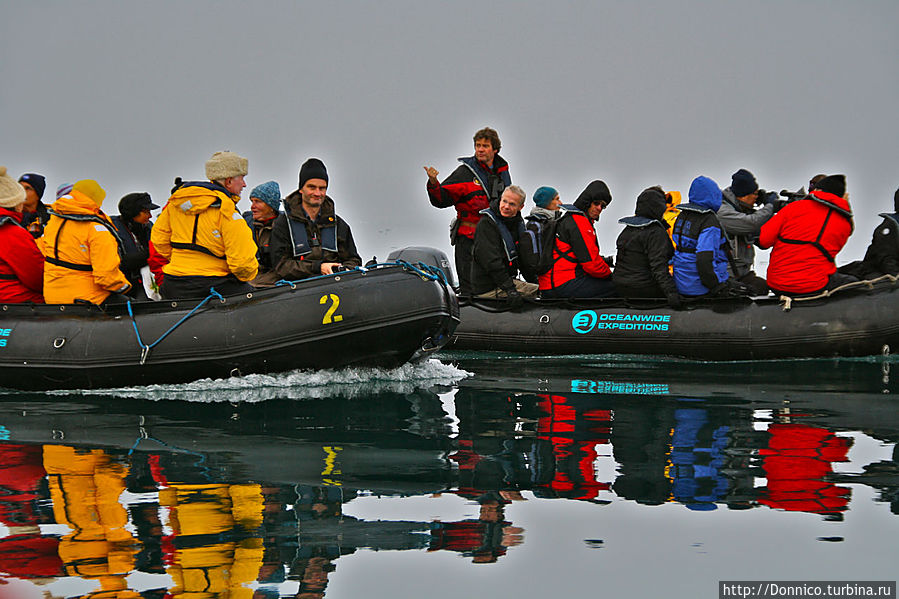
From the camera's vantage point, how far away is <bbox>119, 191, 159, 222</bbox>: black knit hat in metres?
8.42

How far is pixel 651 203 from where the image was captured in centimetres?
892

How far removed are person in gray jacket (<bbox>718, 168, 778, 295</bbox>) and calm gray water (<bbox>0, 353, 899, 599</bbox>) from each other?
7.83 ft

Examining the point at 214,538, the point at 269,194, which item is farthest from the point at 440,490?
the point at 269,194

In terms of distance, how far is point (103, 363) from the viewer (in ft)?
23.7

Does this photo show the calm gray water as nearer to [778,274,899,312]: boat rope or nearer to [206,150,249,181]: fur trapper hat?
[206,150,249,181]: fur trapper hat

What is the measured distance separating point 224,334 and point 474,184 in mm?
3420

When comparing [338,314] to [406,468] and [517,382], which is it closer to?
[517,382]

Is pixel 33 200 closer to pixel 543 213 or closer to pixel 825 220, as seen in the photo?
pixel 543 213

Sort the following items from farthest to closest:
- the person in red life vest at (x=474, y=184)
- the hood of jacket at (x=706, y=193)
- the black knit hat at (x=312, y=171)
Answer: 1. the person in red life vest at (x=474, y=184)
2. the hood of jacket at (x=706, y=193)
3. the black knit hat at (x=312, y=171)

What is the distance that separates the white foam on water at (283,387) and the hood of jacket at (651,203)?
245 cm

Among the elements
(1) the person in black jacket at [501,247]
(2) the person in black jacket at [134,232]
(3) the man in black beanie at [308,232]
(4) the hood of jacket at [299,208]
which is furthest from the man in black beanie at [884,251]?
(2) the person in black jacket at [134,232]

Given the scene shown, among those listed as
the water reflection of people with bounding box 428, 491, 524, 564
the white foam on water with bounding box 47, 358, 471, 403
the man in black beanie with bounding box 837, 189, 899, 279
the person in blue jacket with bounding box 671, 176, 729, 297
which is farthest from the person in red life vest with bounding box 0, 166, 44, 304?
the man in black beanie with bounding box 837, 189, 899, 279

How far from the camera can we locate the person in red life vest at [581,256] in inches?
361

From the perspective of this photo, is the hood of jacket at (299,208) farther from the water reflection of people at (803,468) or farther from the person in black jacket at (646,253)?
the water reflection of people at (803,468)
